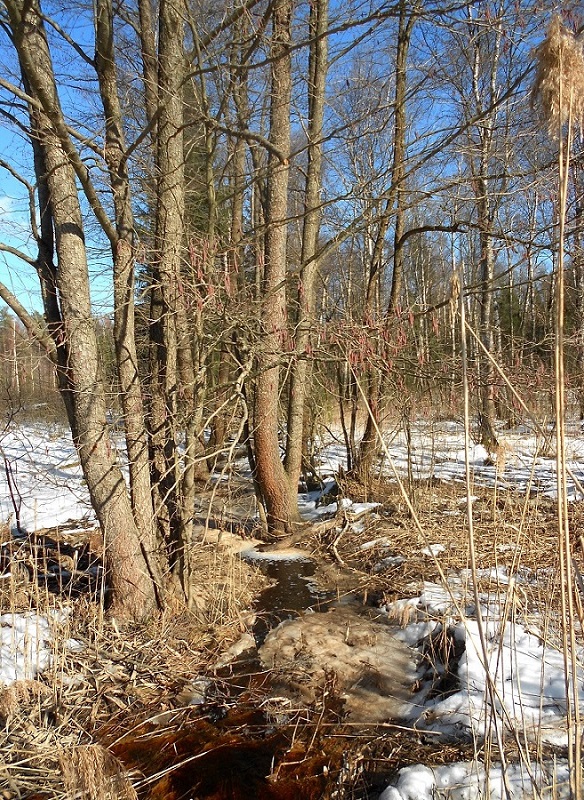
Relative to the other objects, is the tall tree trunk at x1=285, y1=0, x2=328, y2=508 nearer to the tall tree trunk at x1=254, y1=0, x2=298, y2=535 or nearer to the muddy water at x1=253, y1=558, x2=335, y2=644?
the tall tree trunk at x1=254, y1=0, x2=298, y2=535

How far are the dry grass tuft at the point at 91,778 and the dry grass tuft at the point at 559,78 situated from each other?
2919 mm

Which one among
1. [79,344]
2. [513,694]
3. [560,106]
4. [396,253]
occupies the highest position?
[396,253]

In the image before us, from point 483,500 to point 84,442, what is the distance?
489 cm

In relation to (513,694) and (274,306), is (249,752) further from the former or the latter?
(274,306)

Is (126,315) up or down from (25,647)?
up

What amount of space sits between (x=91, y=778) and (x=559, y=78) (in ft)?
9.82

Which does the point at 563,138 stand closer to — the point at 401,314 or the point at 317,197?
the point at 401,314

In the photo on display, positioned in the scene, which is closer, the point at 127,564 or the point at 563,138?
the point at 563,138

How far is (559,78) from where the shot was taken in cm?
105

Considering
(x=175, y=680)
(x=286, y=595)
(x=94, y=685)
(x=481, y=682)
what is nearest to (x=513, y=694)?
(x=481, y=682)

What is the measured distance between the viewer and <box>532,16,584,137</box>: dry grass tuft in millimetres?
1066

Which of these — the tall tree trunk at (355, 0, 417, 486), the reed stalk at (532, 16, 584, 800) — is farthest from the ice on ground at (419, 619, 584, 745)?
the tall tree trunk at (355, 0, 417, 486)

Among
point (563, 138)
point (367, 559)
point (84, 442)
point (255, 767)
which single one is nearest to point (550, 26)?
point (563, 138)

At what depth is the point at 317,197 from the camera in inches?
262
